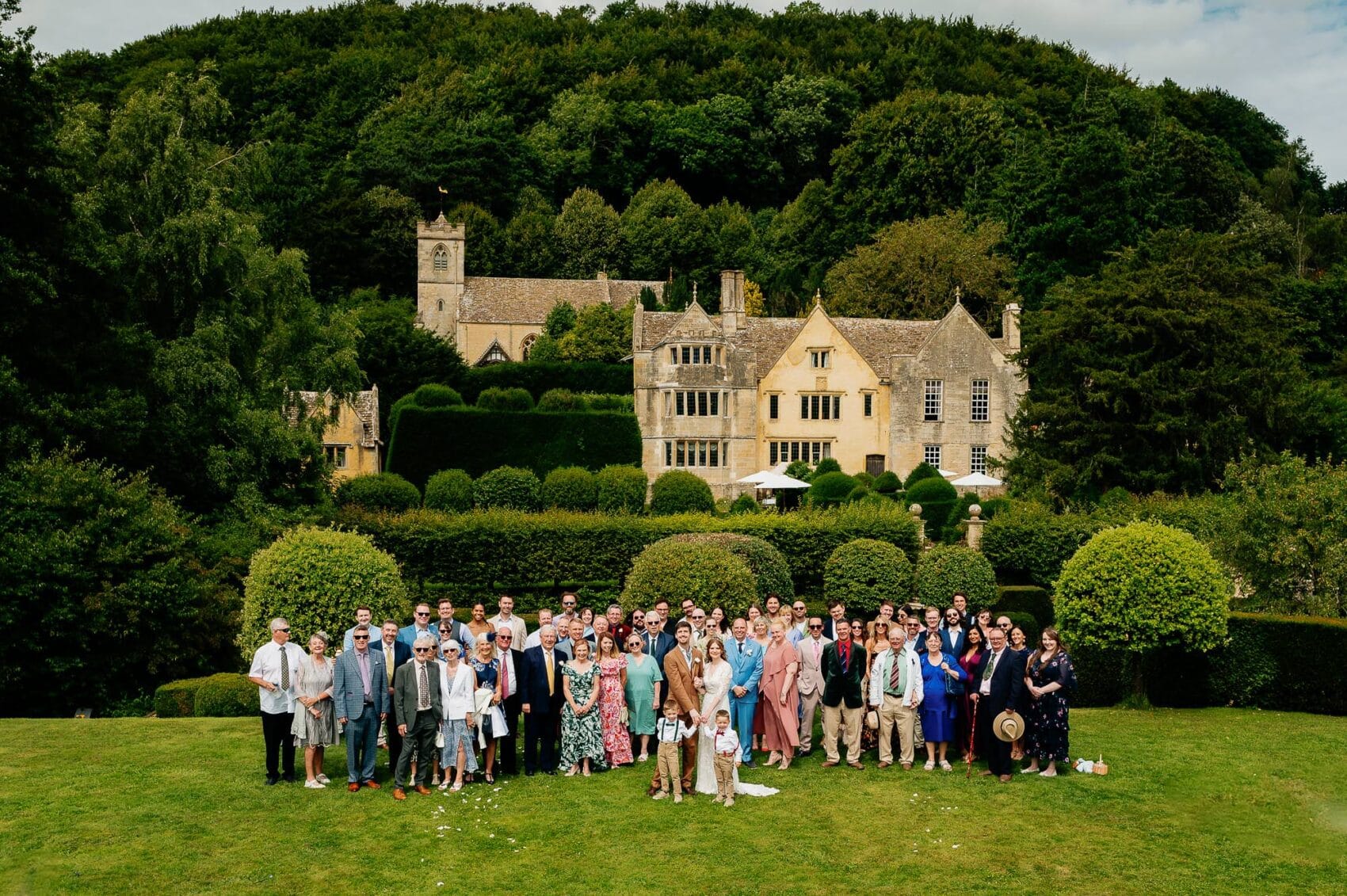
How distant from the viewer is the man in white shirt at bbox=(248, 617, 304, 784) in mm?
14805

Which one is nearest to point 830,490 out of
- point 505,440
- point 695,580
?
point 505,440

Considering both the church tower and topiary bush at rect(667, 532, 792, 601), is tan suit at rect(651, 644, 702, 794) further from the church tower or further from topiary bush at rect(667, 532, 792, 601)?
the church tower

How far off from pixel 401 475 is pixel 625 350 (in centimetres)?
1977

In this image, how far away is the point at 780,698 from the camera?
52.6 feet

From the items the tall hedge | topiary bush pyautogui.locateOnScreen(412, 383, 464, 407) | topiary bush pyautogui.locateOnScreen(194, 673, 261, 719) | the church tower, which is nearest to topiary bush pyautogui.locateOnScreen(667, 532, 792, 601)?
topiary bush pyautogui.locateOnScreen(194, 673, 261, 719)

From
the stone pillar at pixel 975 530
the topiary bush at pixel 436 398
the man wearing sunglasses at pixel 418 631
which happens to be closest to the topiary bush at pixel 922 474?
the stone pillar at pixel 975 530

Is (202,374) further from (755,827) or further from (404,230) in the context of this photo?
(404,230)

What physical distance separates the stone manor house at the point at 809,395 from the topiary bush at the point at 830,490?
7.34 metres

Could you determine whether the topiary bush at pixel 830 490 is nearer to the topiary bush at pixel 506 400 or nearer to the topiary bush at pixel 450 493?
the topiary bush at pixel 450 493

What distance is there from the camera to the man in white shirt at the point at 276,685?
583 inches

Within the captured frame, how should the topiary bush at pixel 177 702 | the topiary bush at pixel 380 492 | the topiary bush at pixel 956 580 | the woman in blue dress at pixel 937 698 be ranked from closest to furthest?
the woman in blue dress at pixel 937 698
the topiary bush at pixel 177 702
the topiary bush at pixel 956 580
the topiary bush at pixel 380 492

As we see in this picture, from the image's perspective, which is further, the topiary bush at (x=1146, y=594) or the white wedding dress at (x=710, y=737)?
the topiary bush at (x=1146, y=594)

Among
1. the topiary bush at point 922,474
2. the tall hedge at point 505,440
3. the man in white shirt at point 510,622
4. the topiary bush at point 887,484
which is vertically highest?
the tall hedge at point 505,440

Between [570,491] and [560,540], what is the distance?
1311cm
